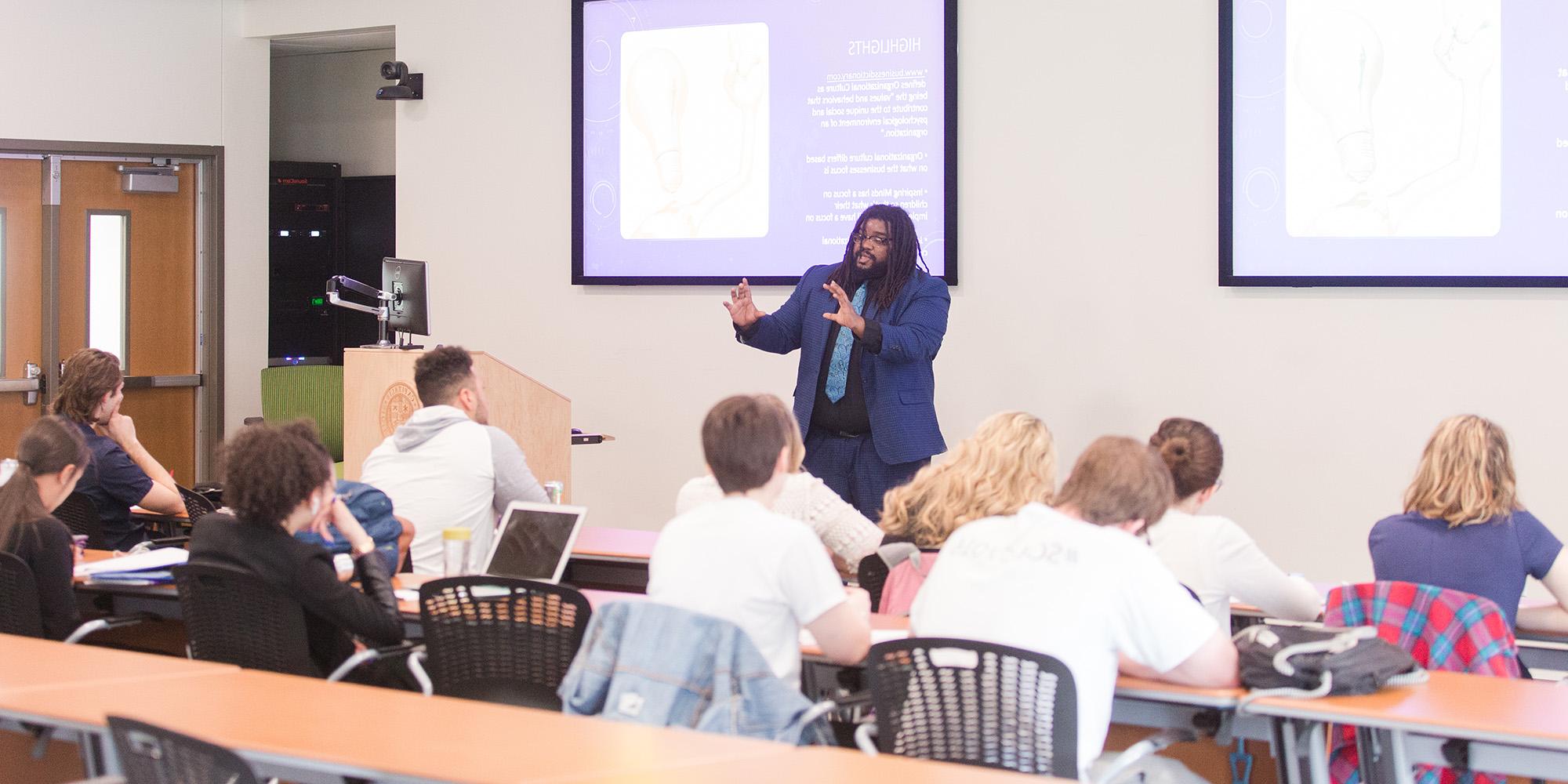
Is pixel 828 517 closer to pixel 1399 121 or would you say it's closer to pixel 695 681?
pixel 695 681

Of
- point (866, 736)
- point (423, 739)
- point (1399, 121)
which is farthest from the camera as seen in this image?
point (1399, 121)

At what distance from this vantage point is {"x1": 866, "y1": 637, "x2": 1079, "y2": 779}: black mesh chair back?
2.44 metres

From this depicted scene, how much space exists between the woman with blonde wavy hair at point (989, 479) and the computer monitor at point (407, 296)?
3.26 m

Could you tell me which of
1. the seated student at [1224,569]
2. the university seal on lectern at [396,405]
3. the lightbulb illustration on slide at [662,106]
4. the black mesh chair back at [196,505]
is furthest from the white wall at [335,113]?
the seated student at [1224,569]

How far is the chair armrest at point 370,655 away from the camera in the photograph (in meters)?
3.09

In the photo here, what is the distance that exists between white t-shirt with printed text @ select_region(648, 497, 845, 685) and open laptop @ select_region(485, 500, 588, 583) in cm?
104

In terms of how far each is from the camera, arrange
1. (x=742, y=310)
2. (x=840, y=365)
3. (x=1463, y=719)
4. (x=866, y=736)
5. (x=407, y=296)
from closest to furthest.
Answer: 1. (x=1463, y=719)
2. (x=866, y=736)
3. (x=742, y=310)
4. (x=840, y=365)
5. (x=407, y=296)

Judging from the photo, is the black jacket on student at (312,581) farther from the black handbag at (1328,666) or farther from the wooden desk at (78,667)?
the black handbag at (1328,666)

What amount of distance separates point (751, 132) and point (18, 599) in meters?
4.07

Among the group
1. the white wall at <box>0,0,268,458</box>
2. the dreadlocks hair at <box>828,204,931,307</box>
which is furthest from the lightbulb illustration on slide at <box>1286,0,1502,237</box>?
the white wall at <box>0,0,268,458</box>

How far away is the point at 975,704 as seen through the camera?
98.8 inches

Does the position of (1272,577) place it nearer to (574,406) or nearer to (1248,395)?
(1248,395)

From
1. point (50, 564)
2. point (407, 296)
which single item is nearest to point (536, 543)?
point (50, 564)

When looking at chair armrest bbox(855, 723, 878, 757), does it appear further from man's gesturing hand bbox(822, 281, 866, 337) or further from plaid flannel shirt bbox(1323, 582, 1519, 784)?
man's gesturing hand bbox(822, 281, 866, 337)
